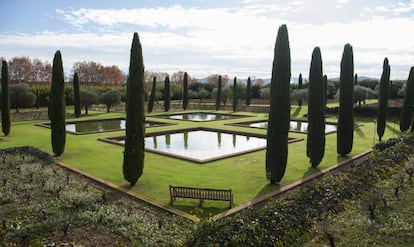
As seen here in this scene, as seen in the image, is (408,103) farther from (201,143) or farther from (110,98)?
(110,98)

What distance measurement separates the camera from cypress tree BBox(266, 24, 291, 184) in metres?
12.2

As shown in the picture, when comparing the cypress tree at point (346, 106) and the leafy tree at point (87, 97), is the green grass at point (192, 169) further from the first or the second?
the leafy tree at point (87, 97)

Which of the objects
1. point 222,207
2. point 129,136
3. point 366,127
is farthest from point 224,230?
point 366,127

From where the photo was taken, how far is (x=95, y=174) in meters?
13.6

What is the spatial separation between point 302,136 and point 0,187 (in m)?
18.0

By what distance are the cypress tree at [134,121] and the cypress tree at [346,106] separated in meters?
10.7

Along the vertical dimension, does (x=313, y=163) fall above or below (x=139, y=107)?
below

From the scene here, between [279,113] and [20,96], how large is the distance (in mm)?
35192

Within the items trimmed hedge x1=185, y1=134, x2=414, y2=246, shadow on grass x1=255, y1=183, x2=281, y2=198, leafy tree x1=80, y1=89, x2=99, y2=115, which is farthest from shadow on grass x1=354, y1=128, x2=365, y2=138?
leafy tree x1=80, y1=89, x2=99, y2=115

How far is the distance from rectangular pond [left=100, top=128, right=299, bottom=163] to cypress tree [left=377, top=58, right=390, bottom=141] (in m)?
7.81

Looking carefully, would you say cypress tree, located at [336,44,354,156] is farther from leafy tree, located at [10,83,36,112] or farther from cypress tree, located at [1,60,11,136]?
leafy tree, located at [10,83,36,112]

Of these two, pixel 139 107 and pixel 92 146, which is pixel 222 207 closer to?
pixel 139 107

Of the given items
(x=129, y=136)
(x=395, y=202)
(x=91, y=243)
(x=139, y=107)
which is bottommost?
(x=91, y=243)

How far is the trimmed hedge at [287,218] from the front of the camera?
6.71m
